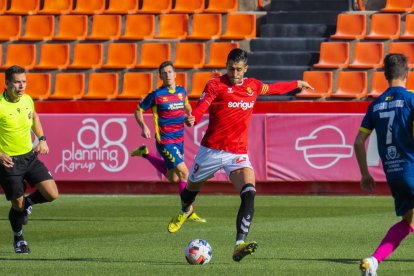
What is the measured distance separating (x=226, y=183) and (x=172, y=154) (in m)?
5.04

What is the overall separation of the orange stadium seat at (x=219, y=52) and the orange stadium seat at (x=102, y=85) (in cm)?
223

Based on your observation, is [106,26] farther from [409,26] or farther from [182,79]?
[409,26]

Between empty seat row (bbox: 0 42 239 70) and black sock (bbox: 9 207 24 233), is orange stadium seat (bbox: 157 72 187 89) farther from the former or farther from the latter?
black sock (bbox: 9 207 24 233)

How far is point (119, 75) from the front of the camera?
25.8 metres

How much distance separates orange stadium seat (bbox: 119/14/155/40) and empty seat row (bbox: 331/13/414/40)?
4.74 meters

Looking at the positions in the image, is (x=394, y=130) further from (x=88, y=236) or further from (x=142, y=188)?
(x=142, y=188)

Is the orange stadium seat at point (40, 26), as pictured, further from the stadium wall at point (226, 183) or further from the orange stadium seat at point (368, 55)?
the orange stadium seat at point (368, 55)

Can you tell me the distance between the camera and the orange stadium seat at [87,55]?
26.1 metres

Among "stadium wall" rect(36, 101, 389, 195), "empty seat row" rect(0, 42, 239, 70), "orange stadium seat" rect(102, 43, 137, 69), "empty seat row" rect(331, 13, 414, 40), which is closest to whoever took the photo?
"stadium wall" rect(36, 101, 389, 195)

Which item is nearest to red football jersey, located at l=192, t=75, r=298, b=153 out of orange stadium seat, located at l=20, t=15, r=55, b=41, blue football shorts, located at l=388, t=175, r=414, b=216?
blue football shorts, located at l=388, t=175, r=414, b=216

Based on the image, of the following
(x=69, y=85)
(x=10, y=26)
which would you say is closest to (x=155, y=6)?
(x=69, y=85)

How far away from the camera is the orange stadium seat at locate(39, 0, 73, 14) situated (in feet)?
90.9

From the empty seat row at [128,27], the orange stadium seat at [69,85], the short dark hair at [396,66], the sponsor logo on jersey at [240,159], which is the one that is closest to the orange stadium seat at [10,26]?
the empty seat row at [128,27]

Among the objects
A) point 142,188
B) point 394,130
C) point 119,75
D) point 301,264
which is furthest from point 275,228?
point 119,75
